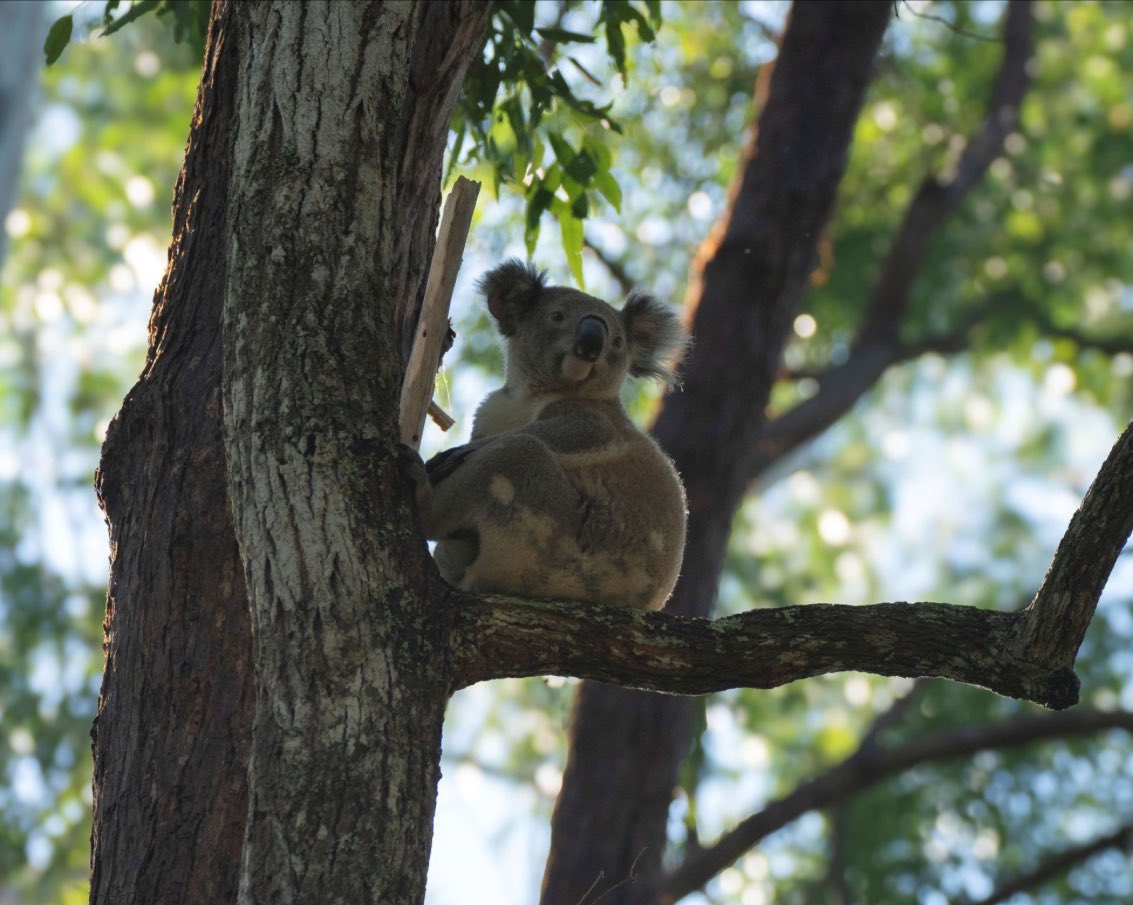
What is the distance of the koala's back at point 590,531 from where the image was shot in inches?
159

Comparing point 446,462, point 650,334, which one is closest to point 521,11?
point 446,462

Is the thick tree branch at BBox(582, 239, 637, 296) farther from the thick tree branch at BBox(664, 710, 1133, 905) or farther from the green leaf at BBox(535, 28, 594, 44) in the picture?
the green leaf at BBox(535, 28, 594, 44)

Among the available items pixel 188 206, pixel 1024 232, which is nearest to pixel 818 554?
pixel 1024 232

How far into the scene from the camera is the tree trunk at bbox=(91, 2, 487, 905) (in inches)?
105

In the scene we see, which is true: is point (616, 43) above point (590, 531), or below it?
above

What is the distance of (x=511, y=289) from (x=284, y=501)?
8.57 ft

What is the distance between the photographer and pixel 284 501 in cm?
286

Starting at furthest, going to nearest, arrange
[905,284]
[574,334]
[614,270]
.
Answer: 1. [905,284]
2. [614,270]
3. [574,334]

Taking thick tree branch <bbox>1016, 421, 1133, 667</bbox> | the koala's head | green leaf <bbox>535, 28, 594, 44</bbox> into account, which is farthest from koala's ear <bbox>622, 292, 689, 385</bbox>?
thick tree branch <bbox>1016, 421, 1133, 667</bbox>

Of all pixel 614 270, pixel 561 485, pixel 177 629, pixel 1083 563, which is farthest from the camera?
pixel 614 270

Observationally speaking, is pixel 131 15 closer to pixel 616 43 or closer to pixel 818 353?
pixel 616 43

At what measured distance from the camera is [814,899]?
11.2 metres

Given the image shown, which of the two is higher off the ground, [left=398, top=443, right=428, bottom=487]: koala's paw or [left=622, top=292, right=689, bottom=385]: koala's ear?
[left=622, top=292, right=689, bottom=385]: koala's ear

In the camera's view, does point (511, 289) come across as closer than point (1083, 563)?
No
